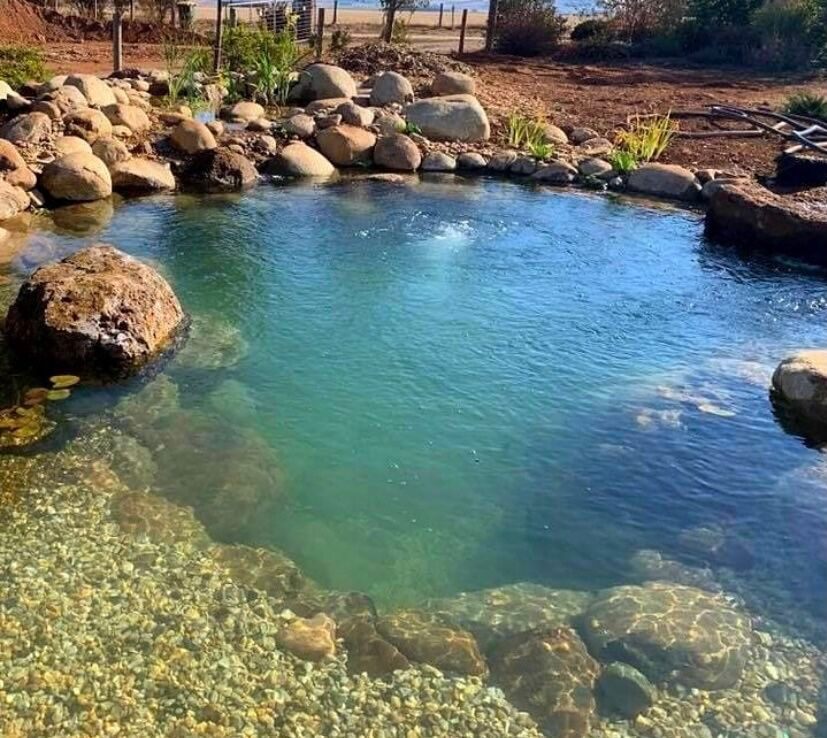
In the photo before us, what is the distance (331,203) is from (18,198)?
4.15m

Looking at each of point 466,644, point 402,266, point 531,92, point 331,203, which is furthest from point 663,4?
point 466,644

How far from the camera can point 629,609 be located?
17.1 ft

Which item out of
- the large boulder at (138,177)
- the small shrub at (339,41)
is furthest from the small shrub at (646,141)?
the small shrub at (339,41)

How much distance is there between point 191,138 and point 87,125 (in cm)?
153

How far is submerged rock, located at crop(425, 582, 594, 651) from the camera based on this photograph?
5.09 metres

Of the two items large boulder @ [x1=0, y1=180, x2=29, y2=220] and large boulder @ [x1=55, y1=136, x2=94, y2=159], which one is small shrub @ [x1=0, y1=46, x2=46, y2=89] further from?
large boulder @ [x1=0, y1=180, x2=29, y2=220]

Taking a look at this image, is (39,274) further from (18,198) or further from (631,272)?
(631,272)

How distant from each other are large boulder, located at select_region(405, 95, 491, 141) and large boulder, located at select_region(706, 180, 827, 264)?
5.27m

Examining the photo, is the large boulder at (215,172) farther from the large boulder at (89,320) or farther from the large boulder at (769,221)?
the large boulder at (769,221)

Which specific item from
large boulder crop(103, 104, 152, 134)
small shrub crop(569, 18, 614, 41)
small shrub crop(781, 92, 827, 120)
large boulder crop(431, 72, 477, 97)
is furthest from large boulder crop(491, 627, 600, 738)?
small shrub crop(569, 18, 614, 41)

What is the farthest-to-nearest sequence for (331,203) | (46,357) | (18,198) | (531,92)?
(531,92), (331,203), (18,198), (46,357)

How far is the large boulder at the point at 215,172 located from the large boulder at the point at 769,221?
685cm

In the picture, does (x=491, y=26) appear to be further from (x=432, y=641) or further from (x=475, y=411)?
(x=432, y=641)

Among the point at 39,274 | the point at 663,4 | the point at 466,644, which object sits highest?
the point at 663,4
